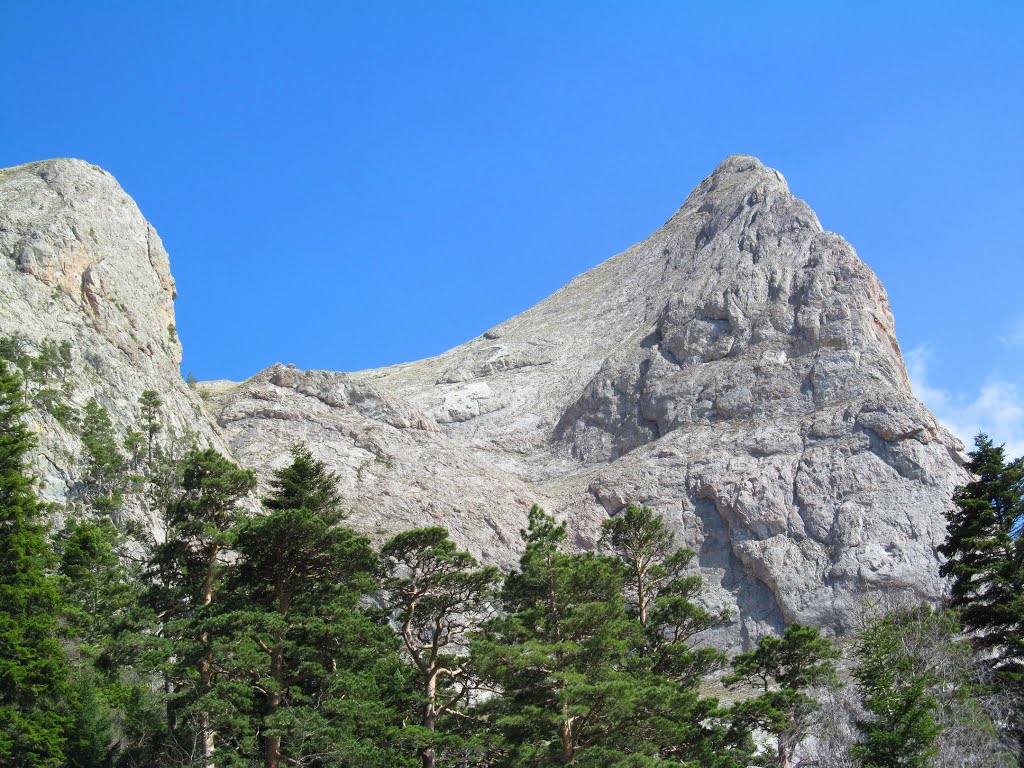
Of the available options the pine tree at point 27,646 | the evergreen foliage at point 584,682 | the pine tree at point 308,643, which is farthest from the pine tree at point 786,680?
the pine tree at point 27,646

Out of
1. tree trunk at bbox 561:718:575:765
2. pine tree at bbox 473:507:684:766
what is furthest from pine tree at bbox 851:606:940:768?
tree trunk at bbox 561:718:575:765

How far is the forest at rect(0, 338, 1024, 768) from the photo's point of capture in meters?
26.1

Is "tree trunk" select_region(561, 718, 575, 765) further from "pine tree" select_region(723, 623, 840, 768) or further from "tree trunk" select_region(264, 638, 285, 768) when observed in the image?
"tree trunk" select_region(264, 638, 285, 768)

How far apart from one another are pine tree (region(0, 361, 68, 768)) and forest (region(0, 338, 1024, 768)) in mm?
63

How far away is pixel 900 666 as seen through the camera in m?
29.5

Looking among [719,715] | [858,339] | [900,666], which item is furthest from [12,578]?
[858,339]

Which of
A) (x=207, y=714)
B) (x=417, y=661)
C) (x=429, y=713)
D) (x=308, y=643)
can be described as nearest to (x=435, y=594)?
(x=417, y=661)

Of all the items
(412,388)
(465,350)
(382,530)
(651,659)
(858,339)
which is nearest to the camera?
(651,659)

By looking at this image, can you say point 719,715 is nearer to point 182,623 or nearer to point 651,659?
point 651,659

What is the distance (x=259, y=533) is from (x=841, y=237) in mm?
63301

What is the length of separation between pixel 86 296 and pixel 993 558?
51393 millimetres

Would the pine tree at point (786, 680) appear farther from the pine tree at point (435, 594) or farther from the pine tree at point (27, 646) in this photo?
the pine tree at point (27, 646)

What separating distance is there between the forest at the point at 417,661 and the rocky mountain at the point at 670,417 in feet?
64.7

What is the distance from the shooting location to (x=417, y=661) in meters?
29.9
